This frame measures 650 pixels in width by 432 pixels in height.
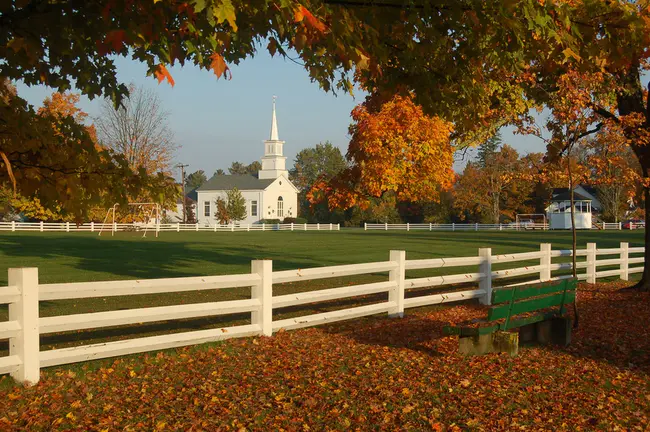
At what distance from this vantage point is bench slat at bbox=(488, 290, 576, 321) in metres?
8.47

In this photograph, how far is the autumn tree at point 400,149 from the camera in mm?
14656

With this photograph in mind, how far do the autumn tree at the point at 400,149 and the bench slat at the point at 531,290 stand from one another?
5.20 m

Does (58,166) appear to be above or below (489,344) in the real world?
above

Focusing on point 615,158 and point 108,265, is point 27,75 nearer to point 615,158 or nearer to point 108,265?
point 615,158

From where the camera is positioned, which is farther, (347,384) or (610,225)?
(610,225)

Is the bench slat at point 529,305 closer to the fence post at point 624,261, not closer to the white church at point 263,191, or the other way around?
the fence post at point 624,261

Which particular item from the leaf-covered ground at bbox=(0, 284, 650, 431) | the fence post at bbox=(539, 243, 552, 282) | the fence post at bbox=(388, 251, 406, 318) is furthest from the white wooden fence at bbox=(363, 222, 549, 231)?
the leaf-covered ground at bbox=(0, 284, 650, 431)

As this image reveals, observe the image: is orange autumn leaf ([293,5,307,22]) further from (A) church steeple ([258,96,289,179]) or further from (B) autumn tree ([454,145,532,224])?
(A) church steeple ([258,96,289,179])

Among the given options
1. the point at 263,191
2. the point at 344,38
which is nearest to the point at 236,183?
the point at 263,191

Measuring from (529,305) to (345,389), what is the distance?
3.12 meters

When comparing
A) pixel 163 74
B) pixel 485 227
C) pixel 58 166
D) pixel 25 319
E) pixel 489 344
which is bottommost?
pixel 485 227

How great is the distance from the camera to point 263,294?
10.1 meters

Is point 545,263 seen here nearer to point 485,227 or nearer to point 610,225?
point 485,227

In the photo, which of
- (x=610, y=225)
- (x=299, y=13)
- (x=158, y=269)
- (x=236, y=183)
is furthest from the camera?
(x=236, y=183)
